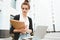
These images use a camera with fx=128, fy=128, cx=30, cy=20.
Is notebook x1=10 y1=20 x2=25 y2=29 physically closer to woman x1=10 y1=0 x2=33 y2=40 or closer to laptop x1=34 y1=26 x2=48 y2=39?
woman x1=10 y1=0 x2=33 y2=40

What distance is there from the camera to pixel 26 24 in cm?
158

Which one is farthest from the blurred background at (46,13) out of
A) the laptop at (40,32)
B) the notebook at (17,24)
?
the notebook at (17,24)

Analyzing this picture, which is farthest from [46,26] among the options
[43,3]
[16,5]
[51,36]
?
[16,5]

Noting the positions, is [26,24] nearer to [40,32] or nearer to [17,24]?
[17,24]

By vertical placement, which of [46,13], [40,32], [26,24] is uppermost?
[46,13]

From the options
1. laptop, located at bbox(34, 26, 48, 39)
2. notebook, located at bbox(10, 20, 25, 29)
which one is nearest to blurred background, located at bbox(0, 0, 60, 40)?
laptop, located at bbox(34, 26, 48, 39)

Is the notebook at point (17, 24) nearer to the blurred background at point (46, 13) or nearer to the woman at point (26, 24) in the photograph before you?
the woman at point (26, 24)

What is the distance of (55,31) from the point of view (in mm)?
1854

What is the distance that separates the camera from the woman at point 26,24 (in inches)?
60.3

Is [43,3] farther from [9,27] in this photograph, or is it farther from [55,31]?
[9,27]

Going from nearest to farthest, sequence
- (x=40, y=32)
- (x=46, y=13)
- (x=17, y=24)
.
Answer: (x=17, y=24) < (x=40, y=32) < (x=46, y=13)

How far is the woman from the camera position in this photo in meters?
1.53

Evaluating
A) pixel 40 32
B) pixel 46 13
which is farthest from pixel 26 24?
pixel 46 13

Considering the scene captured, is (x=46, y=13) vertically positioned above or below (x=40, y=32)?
above
